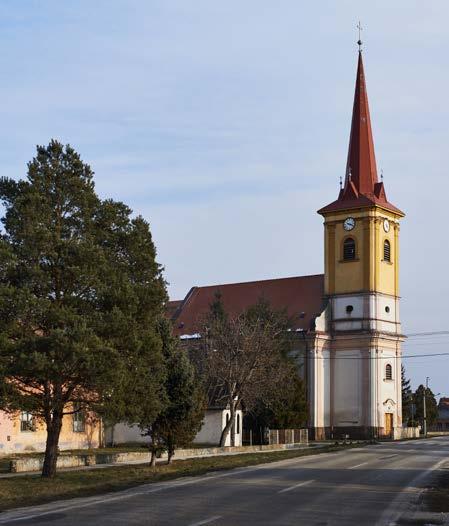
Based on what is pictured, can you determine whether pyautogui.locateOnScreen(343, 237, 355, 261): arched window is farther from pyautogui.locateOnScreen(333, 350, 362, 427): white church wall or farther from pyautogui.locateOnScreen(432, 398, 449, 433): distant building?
pyautogui.locateOnScreen(432, 398, 449, 433): distant building

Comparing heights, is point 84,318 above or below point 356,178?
below

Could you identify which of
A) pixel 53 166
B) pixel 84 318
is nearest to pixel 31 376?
pixel 84 318

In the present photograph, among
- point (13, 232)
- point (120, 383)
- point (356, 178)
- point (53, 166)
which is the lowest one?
point (120, 383)

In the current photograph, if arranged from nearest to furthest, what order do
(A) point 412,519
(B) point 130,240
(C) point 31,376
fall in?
1. (A) point 412,519
2. (C) point 31,376
3. (B) point 130,240

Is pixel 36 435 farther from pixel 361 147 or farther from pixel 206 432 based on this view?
pixel 361 147

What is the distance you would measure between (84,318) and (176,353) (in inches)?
301

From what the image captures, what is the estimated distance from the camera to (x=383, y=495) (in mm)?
20609

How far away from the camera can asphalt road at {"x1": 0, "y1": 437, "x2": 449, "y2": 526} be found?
15414 millimetres

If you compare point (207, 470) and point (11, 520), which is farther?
point (207, 470)

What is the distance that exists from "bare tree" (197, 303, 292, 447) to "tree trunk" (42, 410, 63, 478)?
69.9 feet

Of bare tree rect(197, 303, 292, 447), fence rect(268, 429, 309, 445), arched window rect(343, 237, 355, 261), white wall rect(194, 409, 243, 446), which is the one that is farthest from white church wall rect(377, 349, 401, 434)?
white wall rect(194, 409, 243, 446)

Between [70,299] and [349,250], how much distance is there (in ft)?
165

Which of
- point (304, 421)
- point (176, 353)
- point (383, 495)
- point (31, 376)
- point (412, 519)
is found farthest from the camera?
point (304, 421)

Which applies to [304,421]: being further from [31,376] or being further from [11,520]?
[11,520]
